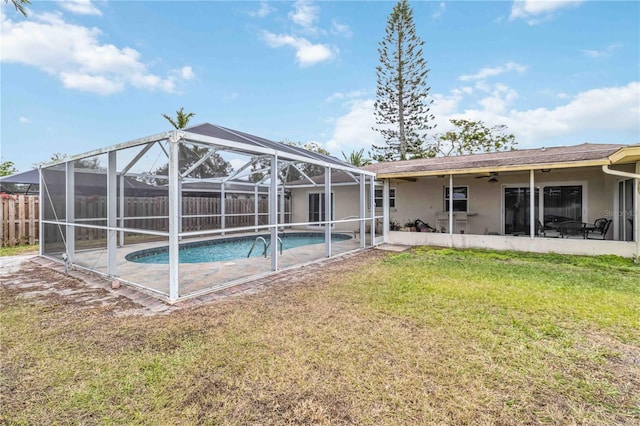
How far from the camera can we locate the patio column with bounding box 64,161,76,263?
6789 mm

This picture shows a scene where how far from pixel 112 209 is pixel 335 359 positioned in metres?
5.20

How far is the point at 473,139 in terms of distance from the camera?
87.2 ft

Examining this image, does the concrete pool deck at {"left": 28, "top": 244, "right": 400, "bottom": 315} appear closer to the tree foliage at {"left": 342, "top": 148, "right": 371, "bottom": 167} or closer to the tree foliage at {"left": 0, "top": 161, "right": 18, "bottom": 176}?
the tree foliage at {"left": 342, "top": 148, "right": 371, "bottom": 167}

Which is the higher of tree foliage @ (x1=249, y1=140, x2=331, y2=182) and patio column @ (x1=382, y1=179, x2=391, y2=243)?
tree foliage @ (x1=249, y1=140, x2=331, y2=182)

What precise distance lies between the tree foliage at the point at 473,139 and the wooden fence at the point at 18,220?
27.1m

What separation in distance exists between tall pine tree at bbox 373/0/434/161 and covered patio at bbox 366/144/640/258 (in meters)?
13.1

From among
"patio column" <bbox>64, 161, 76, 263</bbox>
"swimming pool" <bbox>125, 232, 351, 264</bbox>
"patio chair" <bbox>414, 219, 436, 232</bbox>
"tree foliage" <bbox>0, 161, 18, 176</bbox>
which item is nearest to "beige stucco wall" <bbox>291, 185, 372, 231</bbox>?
"swimming pool" <bbox>125, 232, 351, 264</bbox>

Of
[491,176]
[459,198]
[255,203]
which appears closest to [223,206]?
[255,203]

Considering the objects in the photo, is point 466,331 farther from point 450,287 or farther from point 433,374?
point 450,287

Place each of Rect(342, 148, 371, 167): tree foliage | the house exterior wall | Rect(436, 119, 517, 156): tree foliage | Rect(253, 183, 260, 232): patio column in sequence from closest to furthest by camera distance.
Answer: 1. the house exterior wall
2. Rect(253, 183, 260, 232): patio column
3. Rect(342, 148, 371, 167): tree foliage
4. Rect(436, 119, 517, 156): tree foliage

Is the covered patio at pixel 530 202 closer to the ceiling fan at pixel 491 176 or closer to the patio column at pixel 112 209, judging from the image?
the ceiling fan at pixel 491 176

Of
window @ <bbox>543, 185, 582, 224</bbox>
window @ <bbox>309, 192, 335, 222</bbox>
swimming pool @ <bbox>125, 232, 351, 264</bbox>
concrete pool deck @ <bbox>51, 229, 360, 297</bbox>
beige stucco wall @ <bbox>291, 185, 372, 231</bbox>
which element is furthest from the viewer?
window @ <bbox>309, 192, 335, 222</bbox>

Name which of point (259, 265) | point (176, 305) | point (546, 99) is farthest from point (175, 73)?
point (546, 99)

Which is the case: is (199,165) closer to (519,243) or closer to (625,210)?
(519,243)
